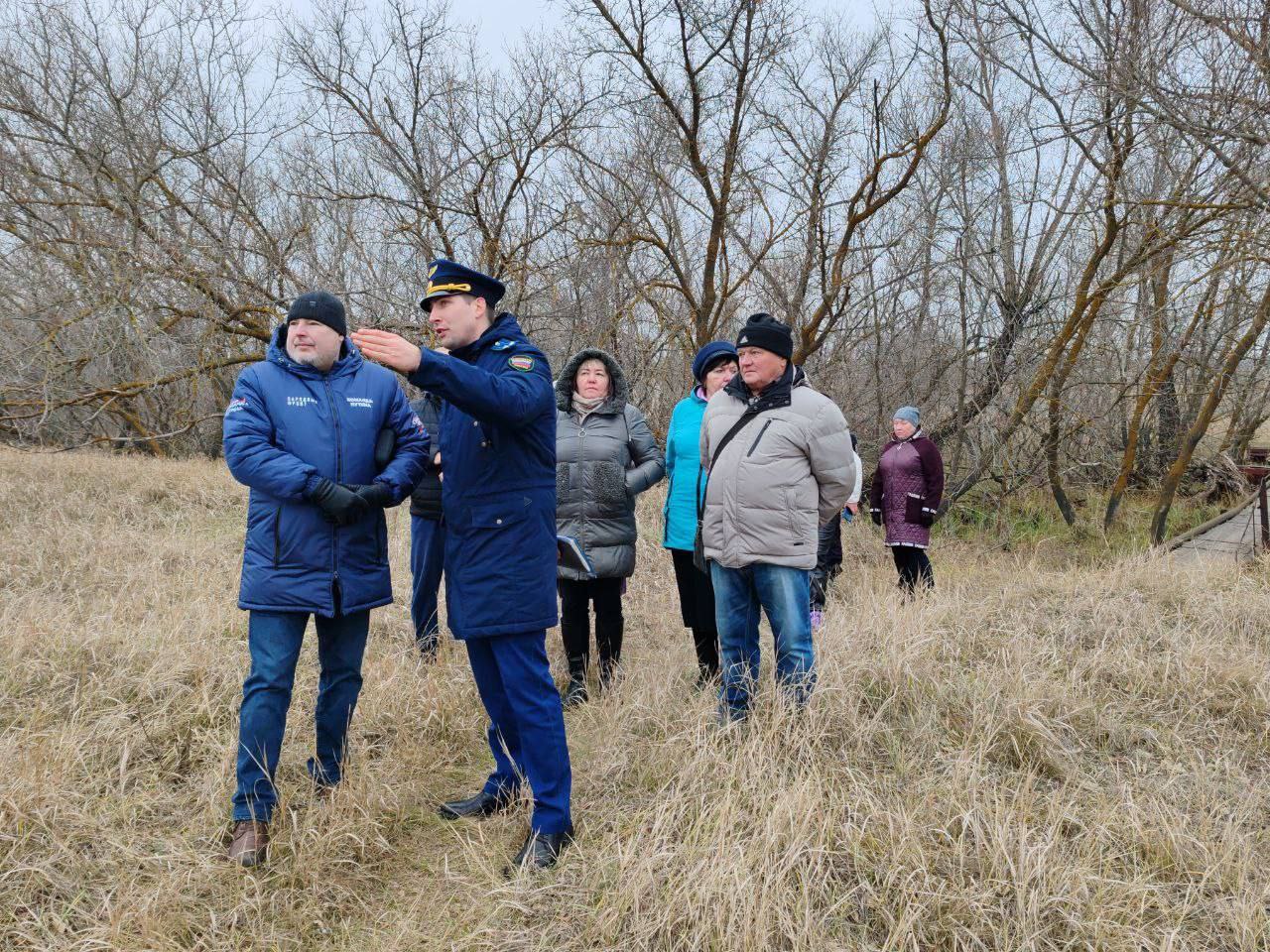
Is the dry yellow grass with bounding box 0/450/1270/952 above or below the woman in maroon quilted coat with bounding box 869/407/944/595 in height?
below

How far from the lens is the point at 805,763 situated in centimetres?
289

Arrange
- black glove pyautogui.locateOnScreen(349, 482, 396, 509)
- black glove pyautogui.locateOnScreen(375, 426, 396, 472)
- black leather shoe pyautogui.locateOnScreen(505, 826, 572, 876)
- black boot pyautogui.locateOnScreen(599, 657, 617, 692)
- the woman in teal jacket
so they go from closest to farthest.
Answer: black leather shoe pyautogui.locateOnScreen(505, 826, 572, 876)
black glove pyautogui.locateOnScreen(349, 482, 396, 509)
black glove pyautogui.locateOnScreen(375, 426, 396, 472)
black boot pyautogui.locateOnScreen(599, 657, 617, 692)
the woman in teal jacket

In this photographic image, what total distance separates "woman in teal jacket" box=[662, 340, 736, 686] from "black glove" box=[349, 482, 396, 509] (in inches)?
69.1

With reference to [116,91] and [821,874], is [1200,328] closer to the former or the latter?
[821,874]

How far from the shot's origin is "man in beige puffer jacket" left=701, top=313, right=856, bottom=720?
327 centimetres

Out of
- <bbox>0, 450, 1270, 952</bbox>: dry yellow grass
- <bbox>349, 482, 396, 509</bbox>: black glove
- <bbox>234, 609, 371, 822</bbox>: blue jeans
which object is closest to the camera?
<bbox>0, 450, 1270, 952</bbox>: dry yellow grass

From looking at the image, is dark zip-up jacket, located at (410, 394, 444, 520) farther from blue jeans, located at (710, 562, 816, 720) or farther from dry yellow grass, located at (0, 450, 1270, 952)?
blue jeans, located at (710, 562, 816, 720)

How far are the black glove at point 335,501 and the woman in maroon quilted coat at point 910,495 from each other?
4.45 meters

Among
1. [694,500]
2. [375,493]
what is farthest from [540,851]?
[694,500]

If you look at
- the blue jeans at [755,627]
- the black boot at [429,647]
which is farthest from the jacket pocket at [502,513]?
the black boot at [429,647]

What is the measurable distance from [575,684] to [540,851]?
1.62 m

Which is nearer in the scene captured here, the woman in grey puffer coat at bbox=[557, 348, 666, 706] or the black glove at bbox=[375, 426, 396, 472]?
the black glove at bbox=[375, 426, 396, 472]

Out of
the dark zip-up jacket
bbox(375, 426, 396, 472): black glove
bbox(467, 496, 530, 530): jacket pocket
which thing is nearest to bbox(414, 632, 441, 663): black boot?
the dark zip-up jacket

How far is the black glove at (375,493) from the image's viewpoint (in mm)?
2734
